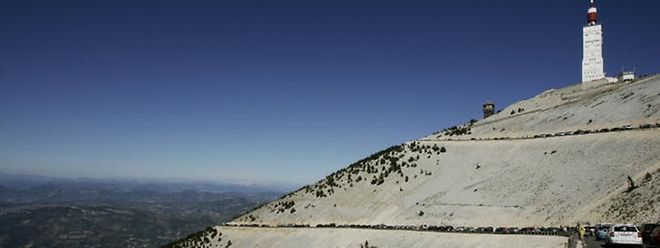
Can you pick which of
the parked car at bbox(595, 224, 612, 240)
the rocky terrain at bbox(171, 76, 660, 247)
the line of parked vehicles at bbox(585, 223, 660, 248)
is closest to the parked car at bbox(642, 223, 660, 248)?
the line of parked vehicles at bbox(585, 223, 660, 248)

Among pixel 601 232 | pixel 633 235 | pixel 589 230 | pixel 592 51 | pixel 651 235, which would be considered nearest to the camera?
pixel 651 235

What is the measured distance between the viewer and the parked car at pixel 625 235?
1155 inches

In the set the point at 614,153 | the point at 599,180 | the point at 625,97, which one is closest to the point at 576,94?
the point at 625,97

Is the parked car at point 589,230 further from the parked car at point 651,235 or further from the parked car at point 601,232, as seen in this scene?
the parked car at point 651,235

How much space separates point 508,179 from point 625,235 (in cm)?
2498

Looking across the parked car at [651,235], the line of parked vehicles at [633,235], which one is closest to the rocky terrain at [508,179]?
the parked car at [651,235]

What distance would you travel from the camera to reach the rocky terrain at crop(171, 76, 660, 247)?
44.4m

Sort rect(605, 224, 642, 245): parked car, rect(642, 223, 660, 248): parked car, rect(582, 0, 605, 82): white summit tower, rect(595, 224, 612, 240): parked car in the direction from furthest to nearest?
rect(582, 0, 605, 82): white summit tower, rect(595, 224, 612, 240): parked car, rect(605, 224, 642, 245): parked car, rect(642, 223, 660, 248): parked car

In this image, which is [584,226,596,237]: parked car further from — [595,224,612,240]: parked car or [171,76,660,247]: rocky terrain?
[595,224,612,240]: parked car

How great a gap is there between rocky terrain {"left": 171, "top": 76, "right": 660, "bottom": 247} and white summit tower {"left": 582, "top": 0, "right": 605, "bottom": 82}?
41.4 feet

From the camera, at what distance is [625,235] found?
29594 mm

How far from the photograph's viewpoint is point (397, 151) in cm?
7638

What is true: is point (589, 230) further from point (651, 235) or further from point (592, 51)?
point (592, 51)

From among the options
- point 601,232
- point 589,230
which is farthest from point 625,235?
point 589,230
